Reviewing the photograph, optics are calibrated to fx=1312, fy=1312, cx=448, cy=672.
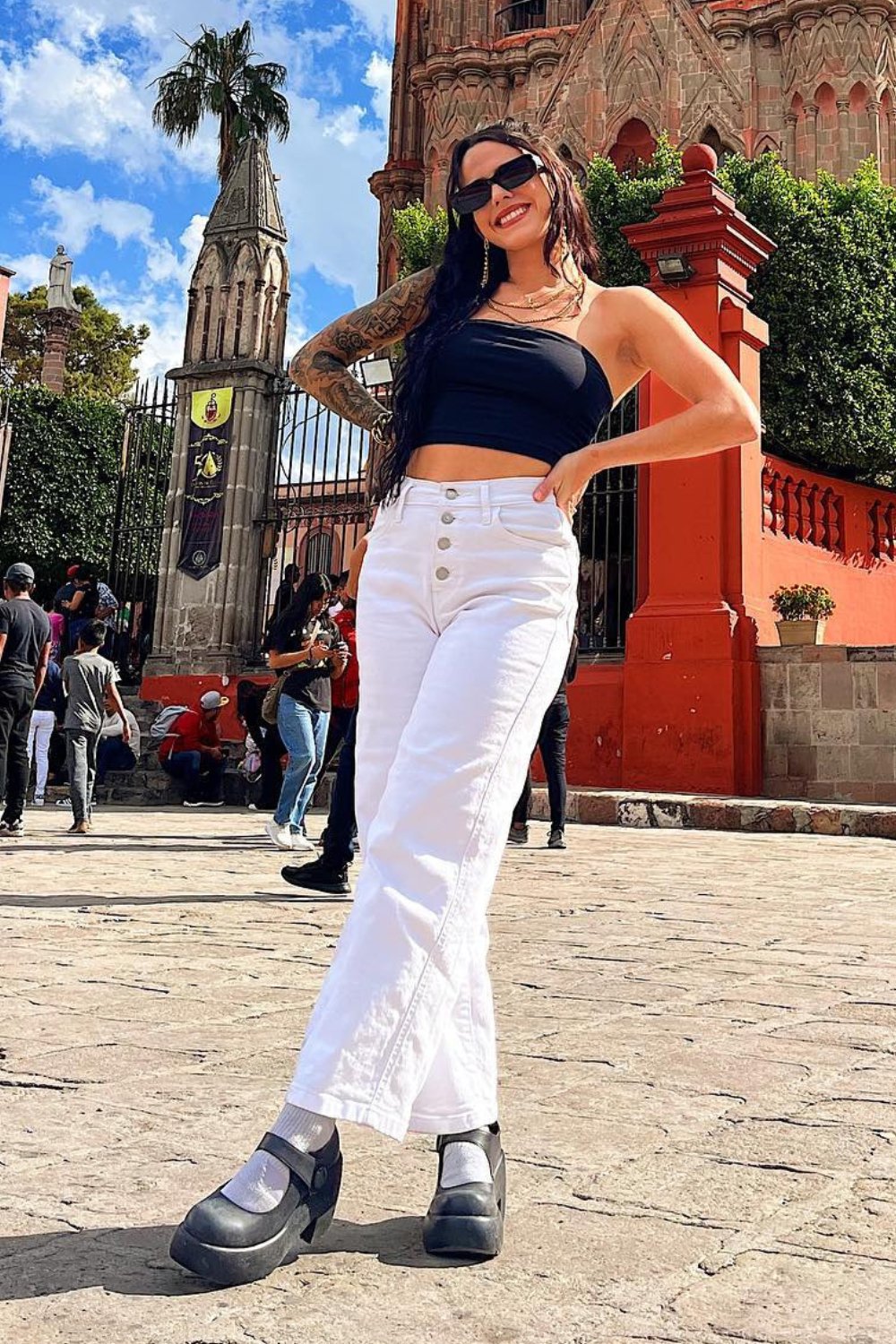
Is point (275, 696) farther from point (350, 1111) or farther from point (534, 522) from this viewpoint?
point (350, 1111)

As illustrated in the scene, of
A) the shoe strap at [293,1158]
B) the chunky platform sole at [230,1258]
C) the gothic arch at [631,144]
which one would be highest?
the gothic arch at [631,144]

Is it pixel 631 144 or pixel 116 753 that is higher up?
pixel 631 144

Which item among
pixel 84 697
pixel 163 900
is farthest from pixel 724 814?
pixel 163 900

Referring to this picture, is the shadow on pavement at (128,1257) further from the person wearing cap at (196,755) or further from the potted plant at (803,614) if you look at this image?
the person wearing cap at (196,755)

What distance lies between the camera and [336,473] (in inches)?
683

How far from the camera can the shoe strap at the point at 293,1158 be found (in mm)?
1791

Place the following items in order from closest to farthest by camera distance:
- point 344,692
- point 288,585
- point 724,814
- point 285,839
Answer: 1. point 285,839
2. point 344,692
3. point 724,814
4. point 288,585

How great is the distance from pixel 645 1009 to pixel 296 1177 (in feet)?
6.20

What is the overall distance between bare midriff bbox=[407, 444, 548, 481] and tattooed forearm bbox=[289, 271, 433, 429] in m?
0.52

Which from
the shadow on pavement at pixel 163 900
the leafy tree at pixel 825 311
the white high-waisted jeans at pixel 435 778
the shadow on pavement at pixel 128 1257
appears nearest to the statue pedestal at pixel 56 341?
the leafy tree at pixel 825 311

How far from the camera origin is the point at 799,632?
12461mm


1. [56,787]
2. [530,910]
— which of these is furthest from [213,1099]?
[56,787]

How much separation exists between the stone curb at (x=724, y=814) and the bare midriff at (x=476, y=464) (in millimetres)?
8344

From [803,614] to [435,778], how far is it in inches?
445
